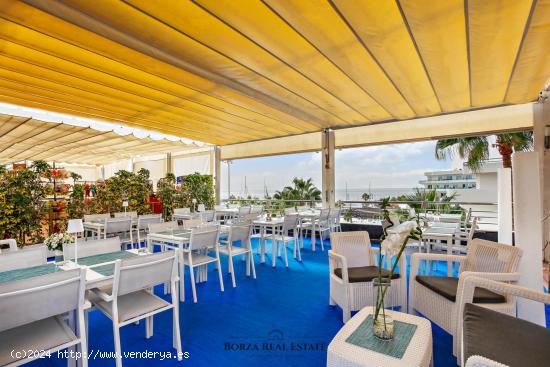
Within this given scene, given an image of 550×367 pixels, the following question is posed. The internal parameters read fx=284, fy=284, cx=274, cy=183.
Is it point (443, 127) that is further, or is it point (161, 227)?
point (443, 127)

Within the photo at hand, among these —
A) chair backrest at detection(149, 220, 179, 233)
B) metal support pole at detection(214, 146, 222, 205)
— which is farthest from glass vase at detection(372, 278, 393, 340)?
metal support pole at detection(214, 146, 222, 205)

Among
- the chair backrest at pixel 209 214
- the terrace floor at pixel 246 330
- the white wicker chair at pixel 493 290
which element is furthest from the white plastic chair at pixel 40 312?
the chair backrest at pixel 209 214

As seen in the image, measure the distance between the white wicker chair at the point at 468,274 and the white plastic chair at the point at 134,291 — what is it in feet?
7.12

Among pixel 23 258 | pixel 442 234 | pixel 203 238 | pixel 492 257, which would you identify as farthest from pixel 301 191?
pixel 23 258

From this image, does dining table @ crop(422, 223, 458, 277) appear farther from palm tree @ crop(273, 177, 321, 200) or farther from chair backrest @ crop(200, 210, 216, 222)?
palm tree @ crop(273, 177, 321, 200)

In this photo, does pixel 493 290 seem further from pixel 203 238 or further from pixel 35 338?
pixel 35 338

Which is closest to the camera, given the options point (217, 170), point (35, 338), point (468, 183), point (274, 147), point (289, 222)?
point (35, 338)

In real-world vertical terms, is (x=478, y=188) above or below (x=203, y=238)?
above

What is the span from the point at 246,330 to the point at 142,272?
3.93 feet

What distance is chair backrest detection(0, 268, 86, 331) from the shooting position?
141 cm

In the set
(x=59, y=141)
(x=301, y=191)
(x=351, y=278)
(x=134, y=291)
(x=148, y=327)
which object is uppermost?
(x=59, y=141)

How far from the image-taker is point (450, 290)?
238cm

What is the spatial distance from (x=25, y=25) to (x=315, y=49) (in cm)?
272

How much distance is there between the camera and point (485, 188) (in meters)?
17.3
